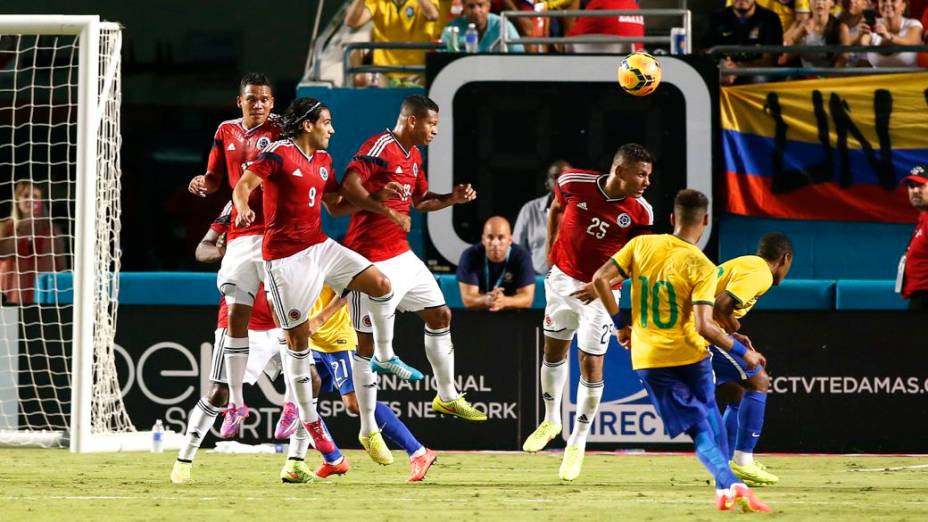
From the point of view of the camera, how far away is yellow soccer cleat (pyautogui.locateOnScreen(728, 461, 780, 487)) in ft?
32.2

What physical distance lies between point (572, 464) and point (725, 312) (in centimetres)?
156

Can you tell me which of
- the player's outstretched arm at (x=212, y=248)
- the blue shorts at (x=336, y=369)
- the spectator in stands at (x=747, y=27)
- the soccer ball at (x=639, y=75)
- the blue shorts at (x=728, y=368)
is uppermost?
the spectator in stands at (x=747, y=27)

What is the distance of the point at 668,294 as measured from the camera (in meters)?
8.35

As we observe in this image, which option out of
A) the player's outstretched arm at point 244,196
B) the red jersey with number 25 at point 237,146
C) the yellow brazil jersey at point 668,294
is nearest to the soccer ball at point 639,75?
the red jersey with number 25 at point 237,146

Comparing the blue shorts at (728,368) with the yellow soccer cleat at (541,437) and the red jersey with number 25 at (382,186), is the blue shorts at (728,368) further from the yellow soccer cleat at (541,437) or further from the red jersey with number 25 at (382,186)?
the red jersey with number 25 at (382,186)

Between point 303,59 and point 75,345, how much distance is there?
8228mm

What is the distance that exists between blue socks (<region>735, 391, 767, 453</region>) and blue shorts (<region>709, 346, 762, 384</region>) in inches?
9.1

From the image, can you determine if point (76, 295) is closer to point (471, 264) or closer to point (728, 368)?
point (471, 264)

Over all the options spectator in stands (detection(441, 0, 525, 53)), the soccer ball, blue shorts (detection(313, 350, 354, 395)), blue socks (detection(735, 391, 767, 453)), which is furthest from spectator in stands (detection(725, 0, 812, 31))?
blue socks (detection(735, 391, 767, 453))

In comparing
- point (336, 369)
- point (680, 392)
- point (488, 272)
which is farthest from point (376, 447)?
point (488, 272)

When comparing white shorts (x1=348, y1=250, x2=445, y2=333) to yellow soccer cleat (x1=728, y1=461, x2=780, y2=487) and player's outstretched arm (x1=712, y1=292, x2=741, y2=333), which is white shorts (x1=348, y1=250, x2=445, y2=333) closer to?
player's outstretched arm (x1=712, y1=292, x2=741, y2=333)

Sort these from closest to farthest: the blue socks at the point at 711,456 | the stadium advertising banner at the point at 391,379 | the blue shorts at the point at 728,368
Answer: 1. the blue socks at the point at 711,456
2. the blue shorts at the point at 728,368
3. the stadium advertising banner at the point at 391,379

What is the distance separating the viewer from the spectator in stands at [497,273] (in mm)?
12445

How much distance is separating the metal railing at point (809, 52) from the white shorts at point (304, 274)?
543 cm
